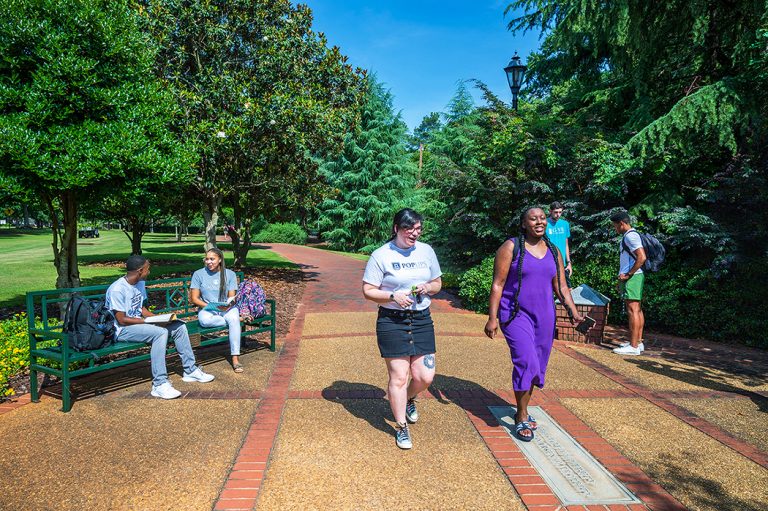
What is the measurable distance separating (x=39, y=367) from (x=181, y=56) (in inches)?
343

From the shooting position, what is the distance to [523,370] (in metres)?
3.74

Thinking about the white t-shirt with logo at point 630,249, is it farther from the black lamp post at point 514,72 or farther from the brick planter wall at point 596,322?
the black lamp post at point 514,72

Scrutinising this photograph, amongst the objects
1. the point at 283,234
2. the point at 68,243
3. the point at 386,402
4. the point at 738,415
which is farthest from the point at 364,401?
the point at 283,234

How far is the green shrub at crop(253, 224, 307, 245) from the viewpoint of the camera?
40.2 m

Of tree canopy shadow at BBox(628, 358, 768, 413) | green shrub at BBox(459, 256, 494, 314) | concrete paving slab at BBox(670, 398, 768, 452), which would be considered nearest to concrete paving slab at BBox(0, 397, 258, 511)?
concrete paving slab at BBox(670, 398, 768, 452)

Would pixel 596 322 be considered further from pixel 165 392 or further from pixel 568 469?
pixel 165 392

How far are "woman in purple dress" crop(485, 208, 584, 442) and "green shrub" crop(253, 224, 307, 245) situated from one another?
3732cm

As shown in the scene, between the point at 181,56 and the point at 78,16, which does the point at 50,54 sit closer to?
the point at 78,16

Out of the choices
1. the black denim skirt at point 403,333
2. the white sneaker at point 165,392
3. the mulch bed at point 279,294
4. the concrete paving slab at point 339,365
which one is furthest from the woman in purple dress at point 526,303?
the mulch bed at point 279,294

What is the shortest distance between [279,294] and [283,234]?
29.6 metres

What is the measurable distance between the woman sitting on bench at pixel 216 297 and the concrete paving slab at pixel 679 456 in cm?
378

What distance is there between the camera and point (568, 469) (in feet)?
10.9

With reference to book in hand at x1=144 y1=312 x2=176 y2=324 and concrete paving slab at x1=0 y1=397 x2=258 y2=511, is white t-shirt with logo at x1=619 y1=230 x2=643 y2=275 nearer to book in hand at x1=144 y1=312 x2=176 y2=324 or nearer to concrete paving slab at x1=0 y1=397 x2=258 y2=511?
concrete paving slab at x1=0 y1=397 x2=258 y2=511

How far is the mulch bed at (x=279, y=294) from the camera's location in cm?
493
